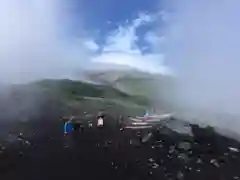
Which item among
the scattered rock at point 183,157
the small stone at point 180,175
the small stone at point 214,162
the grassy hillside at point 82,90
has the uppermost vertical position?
the grassy hillside at point 82,90

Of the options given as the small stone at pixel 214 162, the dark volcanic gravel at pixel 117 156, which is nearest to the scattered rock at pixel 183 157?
the dark volcanic gravel at pixel 117 156

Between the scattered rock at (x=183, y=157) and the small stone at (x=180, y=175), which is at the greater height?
the scattered rock at (x=183, y=157)

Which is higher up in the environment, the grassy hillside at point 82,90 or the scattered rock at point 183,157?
the grassy hillside at point 82,90

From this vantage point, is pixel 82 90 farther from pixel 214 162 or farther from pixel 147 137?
pixel 214 162

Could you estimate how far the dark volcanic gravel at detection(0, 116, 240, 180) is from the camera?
2279 mm

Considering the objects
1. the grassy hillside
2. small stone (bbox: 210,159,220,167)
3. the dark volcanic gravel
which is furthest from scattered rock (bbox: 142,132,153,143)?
small stone (bbox: 210,159,220,167)

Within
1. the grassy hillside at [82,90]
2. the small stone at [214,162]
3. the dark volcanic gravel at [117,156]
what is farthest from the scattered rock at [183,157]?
the grassy hillside at [82,90]

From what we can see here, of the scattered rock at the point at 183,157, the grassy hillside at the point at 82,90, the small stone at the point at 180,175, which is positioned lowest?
the small stone at the point at 180,175

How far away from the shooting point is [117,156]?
7.53 feet

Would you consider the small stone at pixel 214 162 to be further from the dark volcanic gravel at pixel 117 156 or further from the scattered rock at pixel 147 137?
the scattered rock at pixel 147 137

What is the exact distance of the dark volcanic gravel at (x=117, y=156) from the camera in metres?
2.28

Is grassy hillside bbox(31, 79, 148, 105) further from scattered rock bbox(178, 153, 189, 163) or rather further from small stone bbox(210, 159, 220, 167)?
small stone bbox(210, 159, 220, 167)

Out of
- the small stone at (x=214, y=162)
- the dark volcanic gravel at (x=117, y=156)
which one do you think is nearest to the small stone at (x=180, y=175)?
the dark volcanic gravel at (x=117, y=156)

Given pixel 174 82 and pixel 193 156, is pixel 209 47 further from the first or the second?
pixel 193 156
